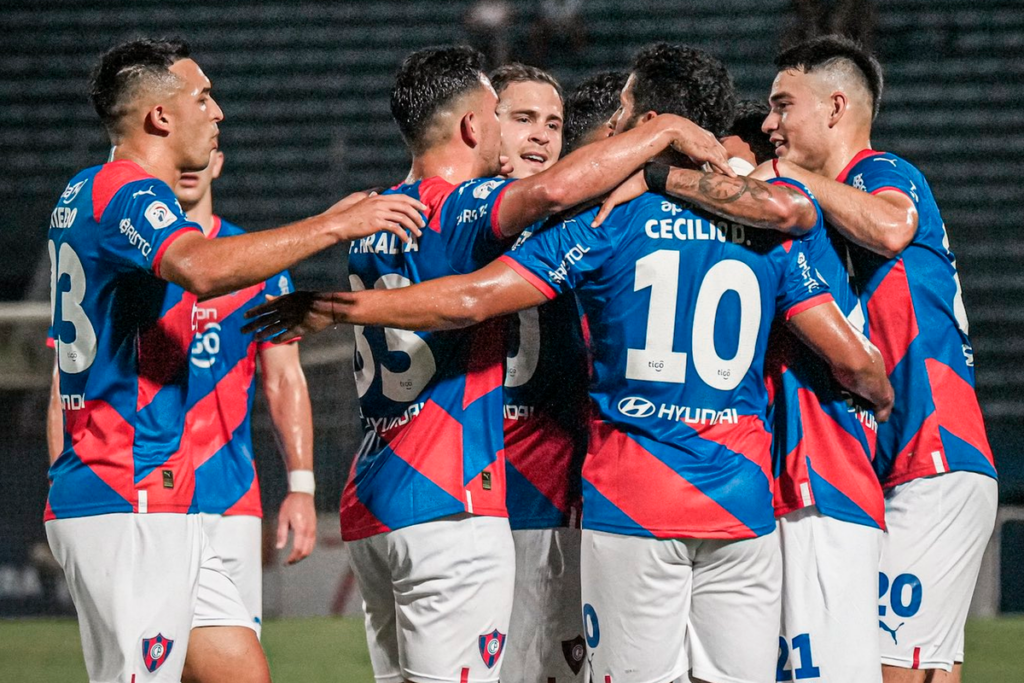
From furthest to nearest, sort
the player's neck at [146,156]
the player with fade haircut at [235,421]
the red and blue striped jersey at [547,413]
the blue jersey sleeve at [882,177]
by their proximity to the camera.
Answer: the player with fade haircut at [235,421], the red and blue striped jersey at [547,413], the blue jersey sleeve at [882,177], the player's neck at [146,156]

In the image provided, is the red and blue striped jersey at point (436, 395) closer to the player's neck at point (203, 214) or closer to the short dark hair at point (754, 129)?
the short dark hair at point (754, 129)

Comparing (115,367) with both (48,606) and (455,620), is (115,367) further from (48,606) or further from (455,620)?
(48,606)

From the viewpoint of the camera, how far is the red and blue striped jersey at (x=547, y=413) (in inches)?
154

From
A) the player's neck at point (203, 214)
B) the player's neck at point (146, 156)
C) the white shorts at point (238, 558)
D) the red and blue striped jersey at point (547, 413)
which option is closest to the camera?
the player's neck at point (146, 156)

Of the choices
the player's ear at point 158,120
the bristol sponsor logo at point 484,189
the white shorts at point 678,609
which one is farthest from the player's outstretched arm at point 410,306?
the player's ear at point 158,120

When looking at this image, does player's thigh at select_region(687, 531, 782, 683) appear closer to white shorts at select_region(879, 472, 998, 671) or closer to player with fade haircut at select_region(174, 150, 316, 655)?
white shorts at select_region(879, 472, 998, 671)

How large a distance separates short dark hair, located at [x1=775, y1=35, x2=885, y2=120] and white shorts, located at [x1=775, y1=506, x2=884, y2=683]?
1438 millimetres

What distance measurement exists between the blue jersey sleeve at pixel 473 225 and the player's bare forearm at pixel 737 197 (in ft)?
1.54

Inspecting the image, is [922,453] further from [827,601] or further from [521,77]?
[521,77]

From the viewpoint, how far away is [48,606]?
884 cm

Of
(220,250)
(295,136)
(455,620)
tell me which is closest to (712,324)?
(455,620)

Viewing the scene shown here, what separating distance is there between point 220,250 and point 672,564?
1.37 meters

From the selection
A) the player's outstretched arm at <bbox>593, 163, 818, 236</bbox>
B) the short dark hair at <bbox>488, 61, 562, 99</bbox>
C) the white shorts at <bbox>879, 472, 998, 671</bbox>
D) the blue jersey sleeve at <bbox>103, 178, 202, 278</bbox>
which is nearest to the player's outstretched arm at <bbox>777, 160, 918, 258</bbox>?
the player's outstretched arm at <bbox>593, 163, 818, 236</bbox>

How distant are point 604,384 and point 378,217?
72 centimetres
